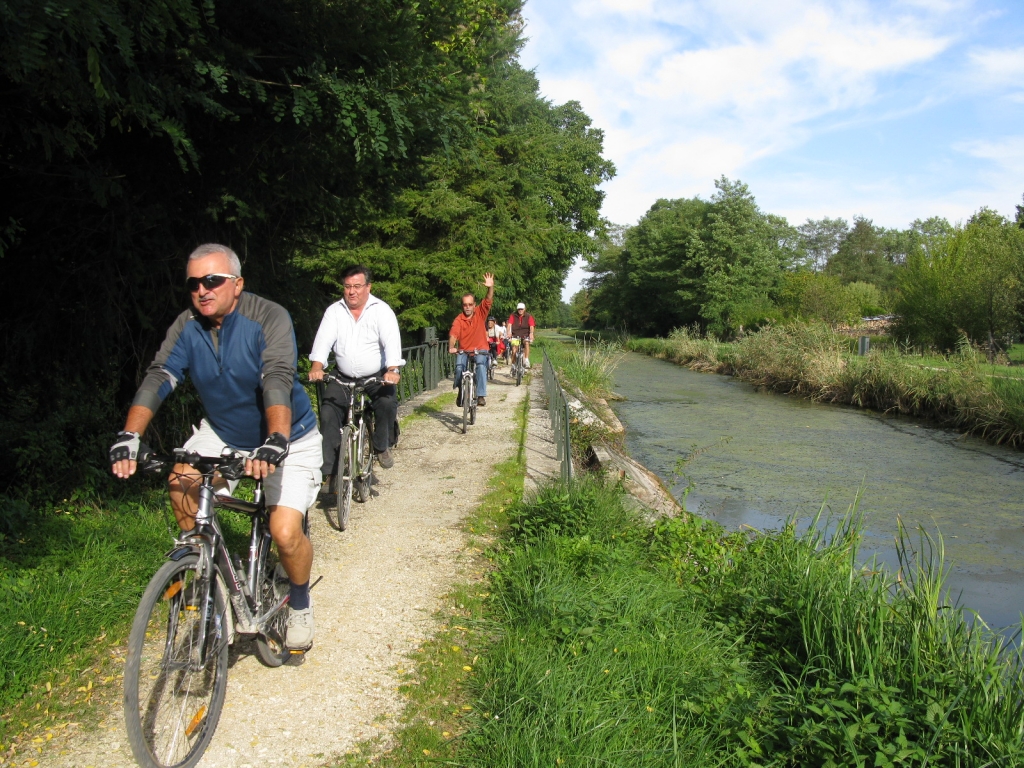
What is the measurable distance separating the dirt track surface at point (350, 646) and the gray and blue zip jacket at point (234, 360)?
1.28 metres

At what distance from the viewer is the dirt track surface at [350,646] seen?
10.9ft

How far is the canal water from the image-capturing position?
893 centimetres

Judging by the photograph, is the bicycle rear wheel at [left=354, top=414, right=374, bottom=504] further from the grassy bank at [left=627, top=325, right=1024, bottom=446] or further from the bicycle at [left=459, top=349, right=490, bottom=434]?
the grassy bank at [left=627, top=325, right=1024, bottom=446]

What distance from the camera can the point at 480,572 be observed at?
18.2ft

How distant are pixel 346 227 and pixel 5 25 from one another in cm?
486

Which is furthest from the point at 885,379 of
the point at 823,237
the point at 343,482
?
the point at 823,237

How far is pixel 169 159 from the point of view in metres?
6.30

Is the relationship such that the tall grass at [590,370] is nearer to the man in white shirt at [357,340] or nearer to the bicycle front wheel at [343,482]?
the man in white shirt at [357,340]

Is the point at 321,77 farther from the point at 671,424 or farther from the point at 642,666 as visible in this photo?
the point at 671,424

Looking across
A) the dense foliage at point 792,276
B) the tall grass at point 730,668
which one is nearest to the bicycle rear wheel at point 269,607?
the tall grass at point 730,668

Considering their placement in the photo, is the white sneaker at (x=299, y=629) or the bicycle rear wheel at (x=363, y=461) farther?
the bicycle rear wheel at (x=363, y=461)

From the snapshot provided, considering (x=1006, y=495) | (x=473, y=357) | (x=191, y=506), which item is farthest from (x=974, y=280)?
(x=191, y=506)

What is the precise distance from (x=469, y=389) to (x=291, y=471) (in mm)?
8141

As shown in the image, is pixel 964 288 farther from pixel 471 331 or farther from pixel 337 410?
pixel 337 410
